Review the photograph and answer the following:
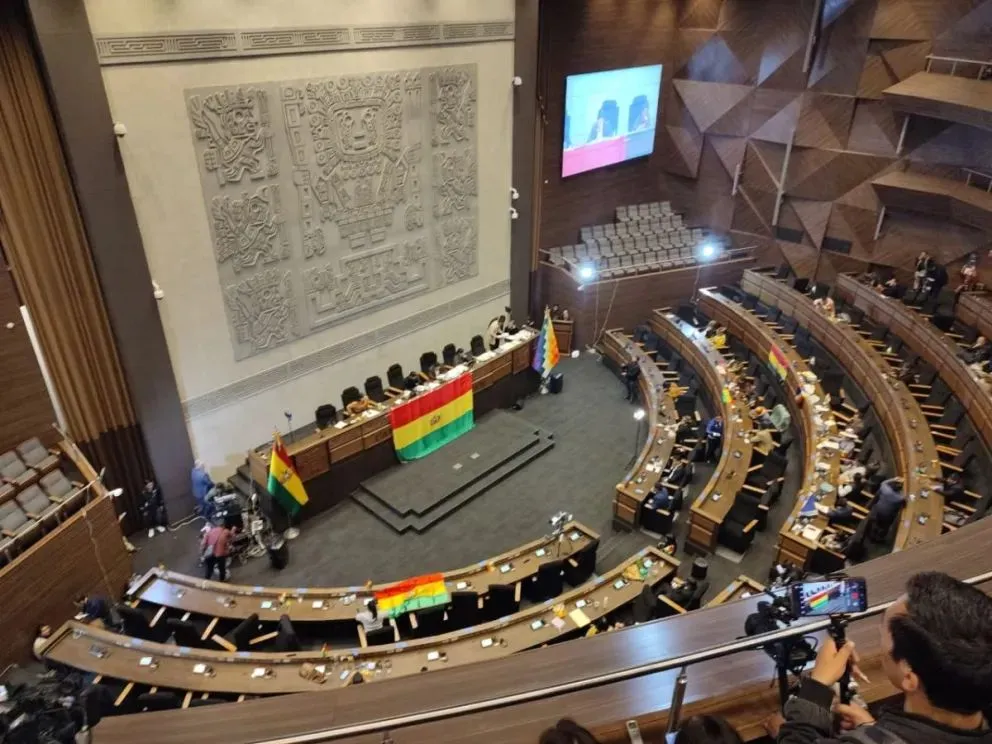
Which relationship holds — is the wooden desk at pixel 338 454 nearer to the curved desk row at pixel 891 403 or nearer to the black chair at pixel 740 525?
the black chair at pixel 740 525

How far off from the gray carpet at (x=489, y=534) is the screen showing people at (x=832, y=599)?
5886 mm

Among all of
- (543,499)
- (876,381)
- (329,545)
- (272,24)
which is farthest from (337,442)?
(876,381)

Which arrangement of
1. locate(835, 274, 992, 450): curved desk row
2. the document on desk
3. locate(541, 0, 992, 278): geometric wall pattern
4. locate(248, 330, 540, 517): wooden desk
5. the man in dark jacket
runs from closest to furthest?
the man in dark jacket, the document on desk, locate(835, 274, 992, 450): curved desk row, locate(248, 330, 540, 517): wooden desk, locate(541, 0, 992, 278): geometric wall pattern

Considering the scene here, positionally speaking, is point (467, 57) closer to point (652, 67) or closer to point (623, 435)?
point (652, 67)

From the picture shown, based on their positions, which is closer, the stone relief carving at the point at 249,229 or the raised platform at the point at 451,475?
the stone relief carving at the point at 249,229

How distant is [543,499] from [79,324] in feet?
19.8

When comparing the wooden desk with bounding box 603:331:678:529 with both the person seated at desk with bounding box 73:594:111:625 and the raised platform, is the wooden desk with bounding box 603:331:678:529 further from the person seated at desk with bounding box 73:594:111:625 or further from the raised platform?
the person seated at desk with bounding box 73:594:111:625

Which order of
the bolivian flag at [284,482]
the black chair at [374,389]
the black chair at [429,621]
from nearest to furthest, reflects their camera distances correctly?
the black chair at [429,621] < the bolivian flag at [284,482] < the black chair at [374,389]

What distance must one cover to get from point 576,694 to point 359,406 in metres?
7.78

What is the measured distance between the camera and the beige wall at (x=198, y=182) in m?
7.43

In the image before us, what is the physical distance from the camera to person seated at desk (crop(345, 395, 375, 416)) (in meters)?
9.66

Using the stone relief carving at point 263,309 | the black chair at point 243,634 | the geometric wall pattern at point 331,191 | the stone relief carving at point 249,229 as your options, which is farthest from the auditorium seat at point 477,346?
the black chair at point 243,634

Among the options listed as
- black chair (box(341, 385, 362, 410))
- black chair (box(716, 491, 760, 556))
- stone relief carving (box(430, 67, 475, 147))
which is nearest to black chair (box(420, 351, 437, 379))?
black chair (box(341, 385, 362, 410))

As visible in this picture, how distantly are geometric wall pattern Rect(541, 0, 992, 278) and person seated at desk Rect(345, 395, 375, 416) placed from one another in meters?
5.80
